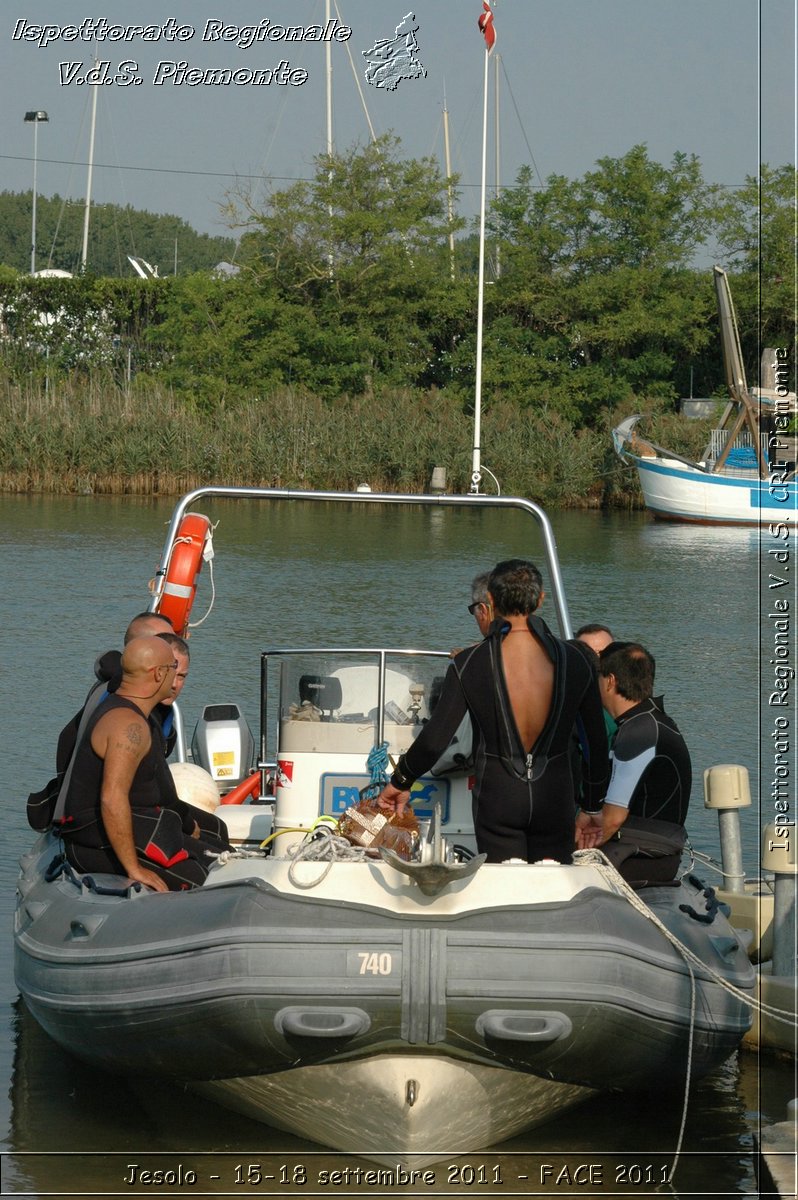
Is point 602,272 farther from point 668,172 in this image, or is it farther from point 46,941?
point 46,941

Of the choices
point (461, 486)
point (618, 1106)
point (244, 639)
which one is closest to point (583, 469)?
point (461, 486)

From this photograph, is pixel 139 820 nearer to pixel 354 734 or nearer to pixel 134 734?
pixel 134 734

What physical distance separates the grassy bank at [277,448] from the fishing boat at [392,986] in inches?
818

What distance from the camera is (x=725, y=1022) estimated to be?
4562mm

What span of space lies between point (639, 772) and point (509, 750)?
56 centimetres

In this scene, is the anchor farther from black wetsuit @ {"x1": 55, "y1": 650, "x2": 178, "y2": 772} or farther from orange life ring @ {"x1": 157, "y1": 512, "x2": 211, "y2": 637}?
orange life ring @ {"x1": 157, "y1": 512, "x2": 211, "y2": 637}

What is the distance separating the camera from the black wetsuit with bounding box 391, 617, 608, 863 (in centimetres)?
443

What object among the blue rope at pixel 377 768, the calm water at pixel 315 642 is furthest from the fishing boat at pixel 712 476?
the blue rope at pixel 377 768

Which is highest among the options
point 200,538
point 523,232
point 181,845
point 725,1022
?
point 523,232

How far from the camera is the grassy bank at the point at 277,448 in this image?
1040 inches

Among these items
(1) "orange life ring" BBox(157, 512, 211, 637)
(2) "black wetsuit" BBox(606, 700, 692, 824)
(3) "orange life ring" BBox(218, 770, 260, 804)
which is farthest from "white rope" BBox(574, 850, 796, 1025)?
(1) "orange life ring" BBox(157, 512, 211, 637)

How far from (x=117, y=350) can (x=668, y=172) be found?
1306 cm

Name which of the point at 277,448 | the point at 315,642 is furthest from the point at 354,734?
the point at 277,448

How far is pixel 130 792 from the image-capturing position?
15.4ft
